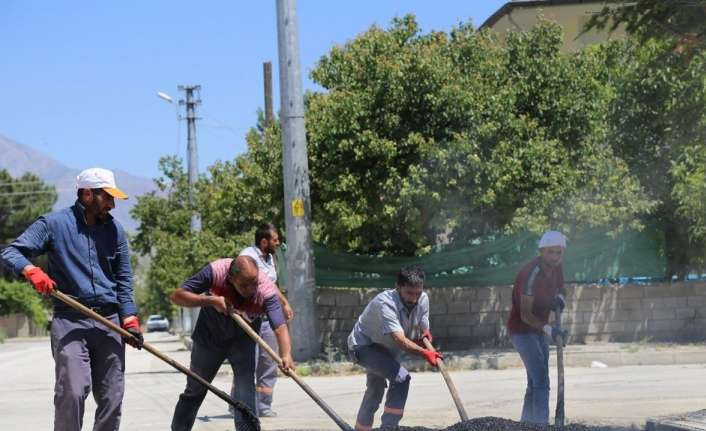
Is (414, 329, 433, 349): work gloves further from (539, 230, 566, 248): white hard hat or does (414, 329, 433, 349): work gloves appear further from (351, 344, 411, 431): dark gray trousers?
(539, 230, 566, 248): white hard hat

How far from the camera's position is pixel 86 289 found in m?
6.15

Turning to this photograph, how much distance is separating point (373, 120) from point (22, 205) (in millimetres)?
53083

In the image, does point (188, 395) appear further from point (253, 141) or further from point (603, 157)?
point (253, 141)

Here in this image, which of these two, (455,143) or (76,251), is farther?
(455,143)

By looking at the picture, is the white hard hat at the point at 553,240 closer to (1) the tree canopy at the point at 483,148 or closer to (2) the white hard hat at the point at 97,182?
(2) the white hard hat at the point at 97,182

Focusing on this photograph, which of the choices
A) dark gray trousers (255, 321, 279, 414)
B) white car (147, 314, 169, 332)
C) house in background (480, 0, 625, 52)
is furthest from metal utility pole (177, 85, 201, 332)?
white car (147, 314, 169, 332)

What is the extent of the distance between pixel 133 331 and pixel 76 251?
22.0 inches

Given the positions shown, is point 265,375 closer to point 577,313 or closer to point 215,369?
point 215,369

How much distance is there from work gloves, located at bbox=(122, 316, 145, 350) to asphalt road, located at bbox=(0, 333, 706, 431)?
2698 millimetres

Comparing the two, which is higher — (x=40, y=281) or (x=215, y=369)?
(x=40, y=281)

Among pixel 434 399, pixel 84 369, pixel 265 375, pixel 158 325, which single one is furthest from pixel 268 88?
pixel 158 325

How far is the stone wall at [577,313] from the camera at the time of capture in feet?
54.9

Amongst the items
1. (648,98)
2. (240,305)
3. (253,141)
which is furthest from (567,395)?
(253,141)

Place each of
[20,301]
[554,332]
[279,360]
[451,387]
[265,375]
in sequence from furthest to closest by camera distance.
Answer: [20,301] → [265,375] → [554,332] → [451,387] → [279,360]
